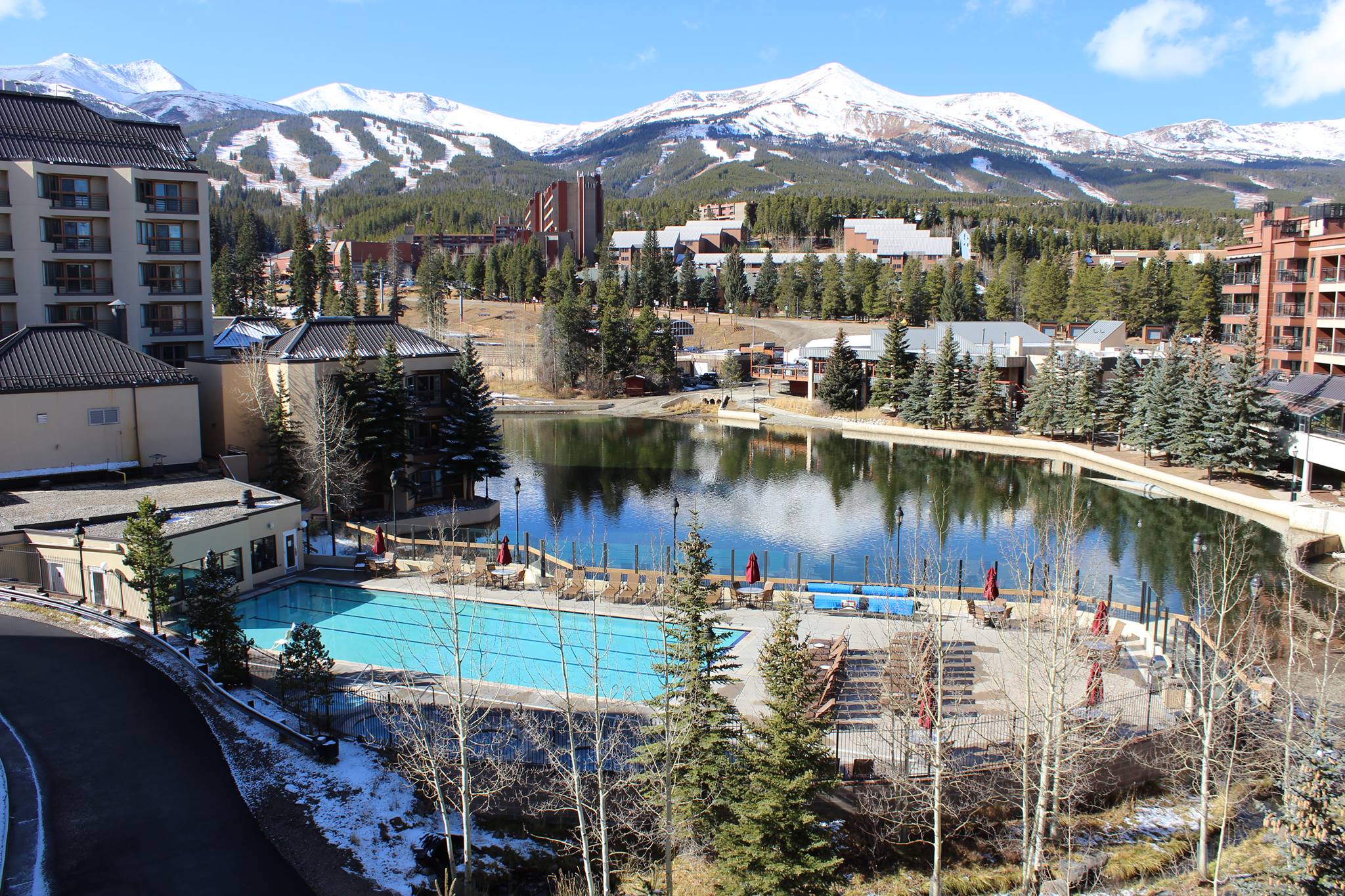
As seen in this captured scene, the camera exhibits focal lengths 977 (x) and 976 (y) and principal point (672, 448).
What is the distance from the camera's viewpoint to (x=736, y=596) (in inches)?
789

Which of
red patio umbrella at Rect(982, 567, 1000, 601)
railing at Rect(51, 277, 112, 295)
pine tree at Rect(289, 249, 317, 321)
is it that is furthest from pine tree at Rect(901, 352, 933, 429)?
pine tree at Rect(289, 249, 317, 321)

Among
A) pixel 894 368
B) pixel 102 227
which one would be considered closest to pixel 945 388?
pixel 894 368

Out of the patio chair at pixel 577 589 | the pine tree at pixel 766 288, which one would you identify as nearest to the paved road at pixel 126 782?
the patio chair at pixel 577 589

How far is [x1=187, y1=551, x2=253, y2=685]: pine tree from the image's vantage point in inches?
577

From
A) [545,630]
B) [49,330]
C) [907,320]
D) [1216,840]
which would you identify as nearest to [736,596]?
[545,630]

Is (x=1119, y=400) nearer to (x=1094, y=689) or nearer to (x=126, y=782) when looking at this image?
(x=1094, y=689)

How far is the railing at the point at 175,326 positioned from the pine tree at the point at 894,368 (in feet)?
117

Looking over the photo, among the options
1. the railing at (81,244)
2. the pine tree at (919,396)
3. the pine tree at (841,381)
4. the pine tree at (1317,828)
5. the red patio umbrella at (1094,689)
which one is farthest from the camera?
the pine tree at (841,381)

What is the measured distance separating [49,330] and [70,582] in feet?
29.5

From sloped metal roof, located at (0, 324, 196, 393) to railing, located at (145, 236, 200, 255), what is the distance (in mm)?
6862

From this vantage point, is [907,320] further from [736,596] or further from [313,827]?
[313,827]

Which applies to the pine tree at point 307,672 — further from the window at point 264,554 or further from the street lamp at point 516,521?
the street lamp at point 516,521

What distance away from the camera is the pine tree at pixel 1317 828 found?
324 inches

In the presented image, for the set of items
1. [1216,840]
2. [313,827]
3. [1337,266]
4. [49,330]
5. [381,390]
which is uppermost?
[1337,266]
